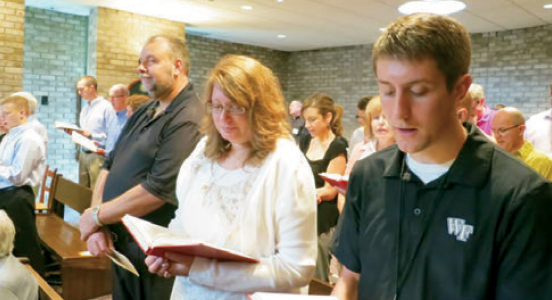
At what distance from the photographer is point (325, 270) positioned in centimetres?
371

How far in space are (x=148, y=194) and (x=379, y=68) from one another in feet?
4.76

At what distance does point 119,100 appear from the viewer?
25.0ft

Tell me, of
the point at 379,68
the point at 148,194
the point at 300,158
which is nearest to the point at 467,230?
the point at 379,68

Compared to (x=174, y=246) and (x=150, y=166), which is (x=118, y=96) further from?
(x=174, y=246)

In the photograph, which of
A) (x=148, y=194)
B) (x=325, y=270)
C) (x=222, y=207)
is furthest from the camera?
(x=325, y=270)

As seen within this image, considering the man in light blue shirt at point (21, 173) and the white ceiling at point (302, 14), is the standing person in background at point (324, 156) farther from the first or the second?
the white ceiling at point (302, 14)

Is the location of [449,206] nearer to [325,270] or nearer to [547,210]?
[547,210]

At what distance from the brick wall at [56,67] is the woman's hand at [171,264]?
8782 mm

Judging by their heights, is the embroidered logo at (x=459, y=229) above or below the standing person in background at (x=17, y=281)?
above

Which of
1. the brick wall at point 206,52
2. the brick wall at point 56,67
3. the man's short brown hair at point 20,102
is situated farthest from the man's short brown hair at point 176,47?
the brick wall at point 206,52

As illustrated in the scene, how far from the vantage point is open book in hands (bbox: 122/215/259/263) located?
4.75ft

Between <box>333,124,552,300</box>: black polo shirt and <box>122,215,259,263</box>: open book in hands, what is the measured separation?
0.45m

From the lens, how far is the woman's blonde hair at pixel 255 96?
175 centimetres

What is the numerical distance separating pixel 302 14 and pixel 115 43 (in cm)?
337
